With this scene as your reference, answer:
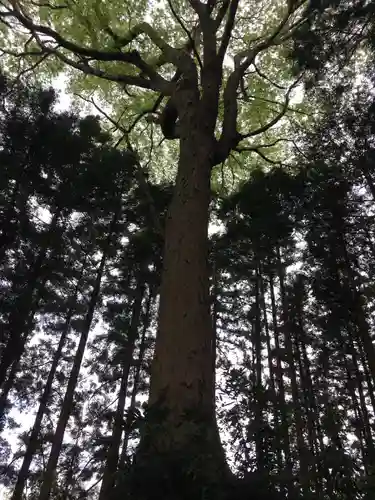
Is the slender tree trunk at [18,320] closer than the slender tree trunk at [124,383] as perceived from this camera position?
No

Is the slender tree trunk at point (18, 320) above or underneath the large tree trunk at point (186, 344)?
above

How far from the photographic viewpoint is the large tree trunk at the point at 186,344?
227 cm

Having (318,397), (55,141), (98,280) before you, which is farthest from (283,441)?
(318,397)

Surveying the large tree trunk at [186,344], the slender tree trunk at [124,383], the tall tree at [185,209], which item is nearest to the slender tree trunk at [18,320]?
the slender tree trunk at [124,383]

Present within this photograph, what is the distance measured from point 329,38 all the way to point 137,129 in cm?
654

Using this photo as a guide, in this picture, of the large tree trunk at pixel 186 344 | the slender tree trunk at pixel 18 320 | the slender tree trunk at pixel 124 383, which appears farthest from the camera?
the slender tree trunk at pixel 18 320

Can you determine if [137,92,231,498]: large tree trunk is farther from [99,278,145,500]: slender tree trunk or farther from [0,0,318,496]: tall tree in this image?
[99,278,145,500]: slender tree trunk

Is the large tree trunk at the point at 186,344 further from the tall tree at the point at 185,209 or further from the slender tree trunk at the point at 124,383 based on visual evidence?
the slender tree trunk at the point at 124,383

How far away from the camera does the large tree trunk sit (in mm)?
2268

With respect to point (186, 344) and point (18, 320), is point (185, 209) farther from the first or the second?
point (18, 320)

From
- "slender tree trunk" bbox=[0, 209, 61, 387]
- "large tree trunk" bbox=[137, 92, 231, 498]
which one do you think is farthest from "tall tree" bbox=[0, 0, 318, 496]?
"slender tree trunk" bbox=[0, 209, 61, 387]

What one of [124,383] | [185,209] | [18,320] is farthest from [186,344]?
[18,320]

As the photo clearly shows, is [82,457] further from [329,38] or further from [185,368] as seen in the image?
[329,38]

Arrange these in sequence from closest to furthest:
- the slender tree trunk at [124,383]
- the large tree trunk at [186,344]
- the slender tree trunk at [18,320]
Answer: the large tree trunk at [186,344]
the slender tree trunk at [124,383]
the slender tree trunk at [18,320]
